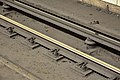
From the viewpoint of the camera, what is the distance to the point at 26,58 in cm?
615

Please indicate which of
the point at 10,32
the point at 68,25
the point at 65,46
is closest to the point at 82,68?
the point at 65,46

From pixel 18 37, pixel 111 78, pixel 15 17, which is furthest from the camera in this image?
pixel 15 17

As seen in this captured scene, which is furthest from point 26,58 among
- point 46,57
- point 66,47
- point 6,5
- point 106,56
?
point 6,5

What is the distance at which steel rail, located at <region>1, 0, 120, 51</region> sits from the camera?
583cm

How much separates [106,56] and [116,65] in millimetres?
381

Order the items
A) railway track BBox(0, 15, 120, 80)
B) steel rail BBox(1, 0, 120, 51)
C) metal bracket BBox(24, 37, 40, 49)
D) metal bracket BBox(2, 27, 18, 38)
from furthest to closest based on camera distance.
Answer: metal bracket BBox(2, 27, 18, 38)
metal bracket BBox(24, 37, 40, 49)
steel rail BBox(1, 0, 120, 51)
railway track BBox(0, 15, 120, 80)

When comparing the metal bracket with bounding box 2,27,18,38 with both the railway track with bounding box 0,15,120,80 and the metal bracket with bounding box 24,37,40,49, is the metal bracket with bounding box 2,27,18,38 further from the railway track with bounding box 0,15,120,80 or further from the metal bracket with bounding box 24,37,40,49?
the metal bracket with bounding box 24,37,40,49

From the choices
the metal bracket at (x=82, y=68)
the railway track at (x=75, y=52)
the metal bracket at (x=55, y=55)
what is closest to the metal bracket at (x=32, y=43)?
the railway track at (x=75, y=52)

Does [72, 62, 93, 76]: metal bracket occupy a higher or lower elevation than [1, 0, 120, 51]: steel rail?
lower

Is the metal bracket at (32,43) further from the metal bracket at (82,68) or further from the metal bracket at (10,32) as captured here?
the metal bracket at (82,68)

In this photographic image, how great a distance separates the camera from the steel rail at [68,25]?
19.1 feet

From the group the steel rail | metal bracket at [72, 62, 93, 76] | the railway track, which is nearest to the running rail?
the railway track

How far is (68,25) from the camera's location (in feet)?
21.5

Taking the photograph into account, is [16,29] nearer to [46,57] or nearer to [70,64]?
[46,57]
